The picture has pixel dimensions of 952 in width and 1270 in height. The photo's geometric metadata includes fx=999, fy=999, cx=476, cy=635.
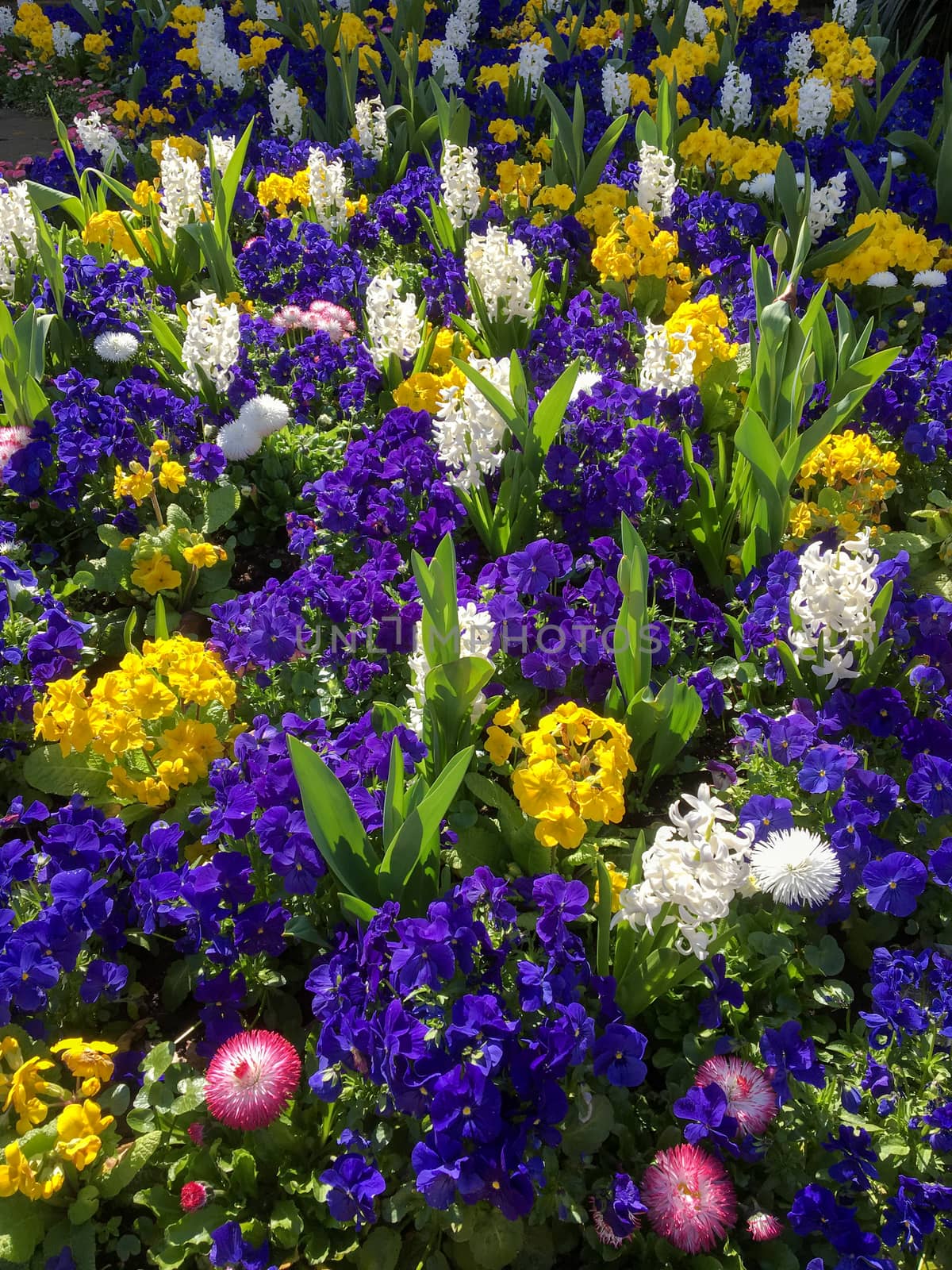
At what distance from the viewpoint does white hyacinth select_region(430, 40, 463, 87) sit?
5801 mm

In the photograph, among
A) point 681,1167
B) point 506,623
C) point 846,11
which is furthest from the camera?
point 846,11

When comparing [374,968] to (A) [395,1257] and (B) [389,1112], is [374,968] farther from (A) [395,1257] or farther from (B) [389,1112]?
(A) [395,1257]

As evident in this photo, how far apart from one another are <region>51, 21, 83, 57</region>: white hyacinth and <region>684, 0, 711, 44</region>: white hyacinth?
471cm

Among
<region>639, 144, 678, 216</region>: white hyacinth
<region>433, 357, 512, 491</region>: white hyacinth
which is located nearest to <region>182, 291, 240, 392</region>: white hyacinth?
<region>433, 357, 512, 491</region>: white hyacinth

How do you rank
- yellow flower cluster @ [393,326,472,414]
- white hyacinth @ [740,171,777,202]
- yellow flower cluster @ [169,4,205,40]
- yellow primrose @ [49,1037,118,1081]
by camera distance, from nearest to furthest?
yellow primrose @ [49,1037,118,1081], yellow flower cluster @ [393,326,472,414], white hyacinth @ [740,171,777,202], yellow flower cluster @ [169,4,205,40]

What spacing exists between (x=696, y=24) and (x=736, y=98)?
1.61m

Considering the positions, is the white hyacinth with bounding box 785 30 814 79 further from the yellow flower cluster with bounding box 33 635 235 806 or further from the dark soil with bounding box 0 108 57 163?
the yellow flower cluster with bounding box 33 635 235 806

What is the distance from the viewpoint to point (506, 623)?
240 centimetres

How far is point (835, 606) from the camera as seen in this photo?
7.26ft

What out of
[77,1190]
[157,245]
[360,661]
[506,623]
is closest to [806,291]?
[506,623]

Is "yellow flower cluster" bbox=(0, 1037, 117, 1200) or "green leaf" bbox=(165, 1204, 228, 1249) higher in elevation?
"yellow flower cluster" bbox=(0, 1037, 117, 1200)

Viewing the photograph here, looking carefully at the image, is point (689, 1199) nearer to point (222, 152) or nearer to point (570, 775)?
point (570, 775)

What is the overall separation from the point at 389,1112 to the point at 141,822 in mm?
1052

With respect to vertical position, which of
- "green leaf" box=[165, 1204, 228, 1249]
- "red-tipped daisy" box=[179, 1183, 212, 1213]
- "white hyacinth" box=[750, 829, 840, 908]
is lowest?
"green leaf" box=[165, 1204, 228, 1249]
